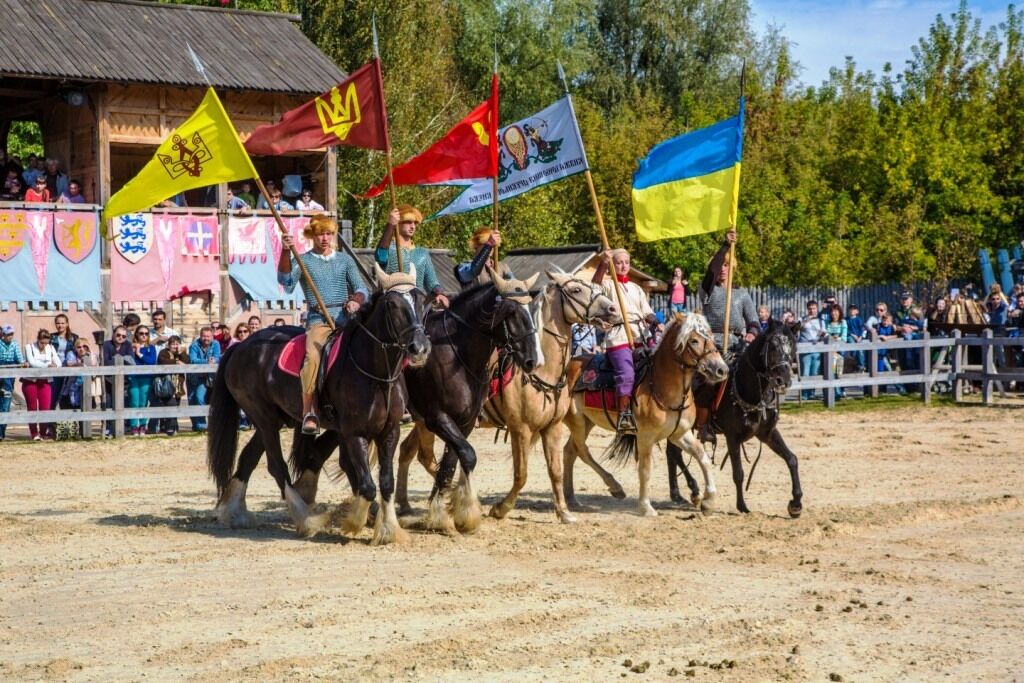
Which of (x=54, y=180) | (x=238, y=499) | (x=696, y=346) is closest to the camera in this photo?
(x=238, y=499)

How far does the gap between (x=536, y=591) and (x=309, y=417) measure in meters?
2.90

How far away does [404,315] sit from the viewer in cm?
1086

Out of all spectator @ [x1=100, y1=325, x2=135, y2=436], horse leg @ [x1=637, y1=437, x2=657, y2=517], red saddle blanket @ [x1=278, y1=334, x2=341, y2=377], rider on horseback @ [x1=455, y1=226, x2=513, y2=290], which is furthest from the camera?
spectator @ [x1=100, y1=325, x2=135, y2=436]

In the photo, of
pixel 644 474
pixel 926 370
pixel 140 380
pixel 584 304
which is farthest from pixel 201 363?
pixel 926 370

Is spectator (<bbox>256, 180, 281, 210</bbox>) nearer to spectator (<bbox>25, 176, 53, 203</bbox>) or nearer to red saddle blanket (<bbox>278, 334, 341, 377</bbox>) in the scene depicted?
spectator (<bbox>25, 176, 53, 203</bbox>)

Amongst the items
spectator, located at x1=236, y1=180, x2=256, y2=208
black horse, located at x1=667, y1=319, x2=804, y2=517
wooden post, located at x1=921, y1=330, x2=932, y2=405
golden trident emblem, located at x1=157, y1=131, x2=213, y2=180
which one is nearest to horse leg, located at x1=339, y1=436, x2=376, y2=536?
golden trident emblem, located at x1=157, y1=131, x2=213, y2=180

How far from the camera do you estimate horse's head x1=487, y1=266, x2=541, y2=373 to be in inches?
443

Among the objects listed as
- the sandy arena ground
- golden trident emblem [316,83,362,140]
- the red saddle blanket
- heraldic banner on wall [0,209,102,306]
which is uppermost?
golden trident emblem [316,83,362,140]

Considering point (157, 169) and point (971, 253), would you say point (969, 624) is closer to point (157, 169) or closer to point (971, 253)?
point (157, 169)

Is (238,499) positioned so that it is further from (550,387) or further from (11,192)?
(11,192)

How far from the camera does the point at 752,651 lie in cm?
779

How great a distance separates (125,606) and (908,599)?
16.7 ft

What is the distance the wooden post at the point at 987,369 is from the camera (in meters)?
23.6

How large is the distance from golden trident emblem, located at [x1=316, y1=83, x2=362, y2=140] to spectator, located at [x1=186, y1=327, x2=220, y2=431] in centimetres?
808
